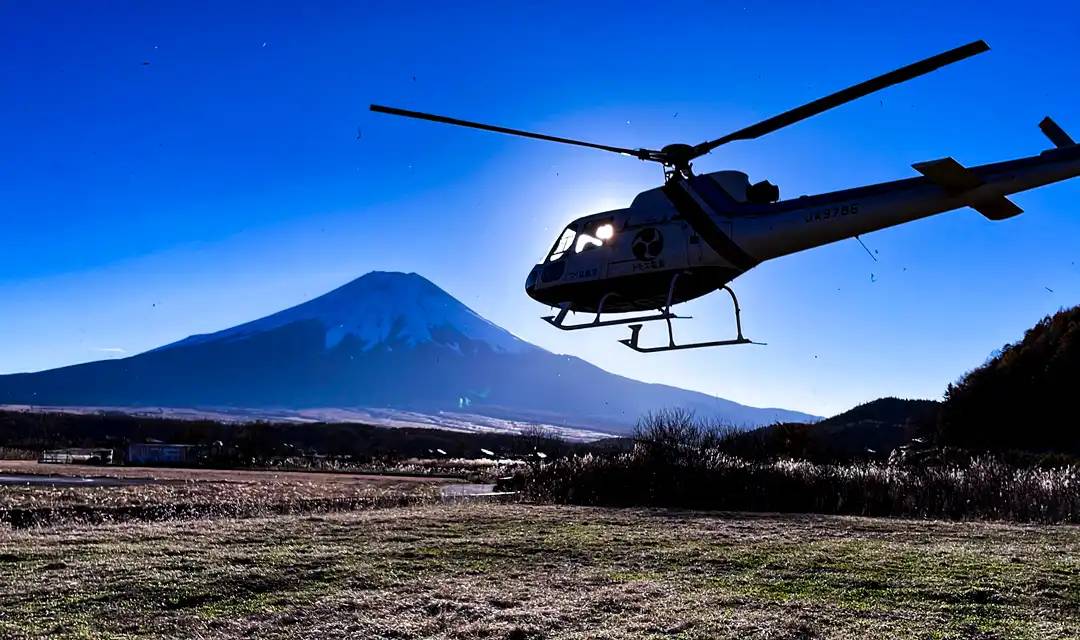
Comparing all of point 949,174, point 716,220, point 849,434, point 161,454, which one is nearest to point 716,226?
point 716,220

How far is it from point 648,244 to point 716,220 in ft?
4.87

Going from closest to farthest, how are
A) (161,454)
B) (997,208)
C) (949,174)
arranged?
(949,174)
(997,208)
(161,454)

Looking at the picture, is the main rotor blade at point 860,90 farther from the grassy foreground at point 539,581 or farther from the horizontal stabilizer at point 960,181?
the grassy foreground at point 539,581

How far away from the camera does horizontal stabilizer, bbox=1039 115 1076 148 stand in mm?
14102

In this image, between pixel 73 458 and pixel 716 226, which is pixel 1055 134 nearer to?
pixel 716 226

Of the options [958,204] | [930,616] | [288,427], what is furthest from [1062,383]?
[288,427]

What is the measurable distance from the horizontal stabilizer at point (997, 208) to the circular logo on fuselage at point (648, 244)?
5487 mm

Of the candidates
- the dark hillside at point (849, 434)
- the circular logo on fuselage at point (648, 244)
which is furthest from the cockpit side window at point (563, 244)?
the dark hillside at point (849, 434)

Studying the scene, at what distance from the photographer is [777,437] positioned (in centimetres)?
3878

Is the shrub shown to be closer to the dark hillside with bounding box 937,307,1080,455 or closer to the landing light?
the landing light

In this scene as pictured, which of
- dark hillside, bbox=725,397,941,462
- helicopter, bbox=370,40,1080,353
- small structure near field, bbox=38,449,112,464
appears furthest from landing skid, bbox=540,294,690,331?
small structure near field, bbox=38,449,112,464

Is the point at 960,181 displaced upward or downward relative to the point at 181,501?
upward

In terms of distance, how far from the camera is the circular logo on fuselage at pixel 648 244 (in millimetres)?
17188

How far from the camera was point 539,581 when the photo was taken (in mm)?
10656
